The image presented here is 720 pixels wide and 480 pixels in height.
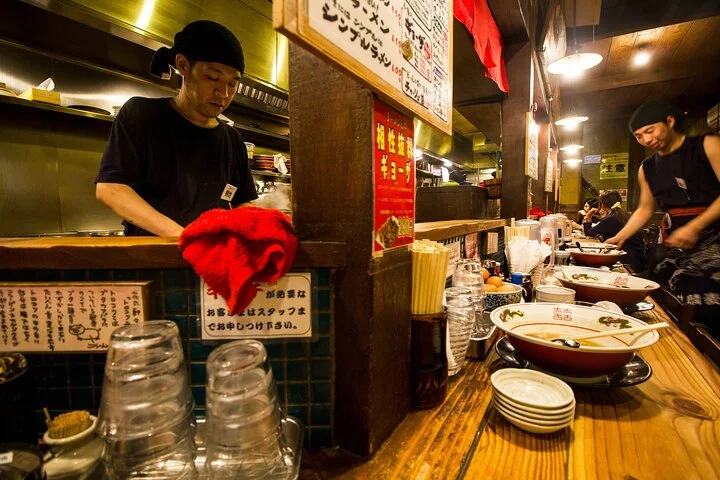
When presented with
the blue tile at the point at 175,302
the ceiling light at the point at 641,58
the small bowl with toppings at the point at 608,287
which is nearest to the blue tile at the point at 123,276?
the blue tile at the point at 175,302

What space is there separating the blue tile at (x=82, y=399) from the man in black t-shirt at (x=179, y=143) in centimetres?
83

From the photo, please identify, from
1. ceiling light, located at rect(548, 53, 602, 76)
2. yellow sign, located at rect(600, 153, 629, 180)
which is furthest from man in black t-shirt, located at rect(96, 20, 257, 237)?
yellow sign, located at rect(600, 153, 629, 180)

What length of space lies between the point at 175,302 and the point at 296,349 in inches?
14.0

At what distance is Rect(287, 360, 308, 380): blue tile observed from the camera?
937mm

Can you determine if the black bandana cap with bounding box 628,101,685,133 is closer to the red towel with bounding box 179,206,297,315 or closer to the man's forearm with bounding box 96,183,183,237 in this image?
the red towel with bounding box 179,206,297,315

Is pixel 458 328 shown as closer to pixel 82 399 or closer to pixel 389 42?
pixel 389 42

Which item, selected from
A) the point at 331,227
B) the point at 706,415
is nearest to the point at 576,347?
the point at 706,415

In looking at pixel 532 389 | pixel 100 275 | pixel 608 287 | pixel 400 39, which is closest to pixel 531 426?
pixel 532 389

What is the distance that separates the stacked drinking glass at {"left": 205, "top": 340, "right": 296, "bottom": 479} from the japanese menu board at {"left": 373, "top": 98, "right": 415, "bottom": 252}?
1.37ft

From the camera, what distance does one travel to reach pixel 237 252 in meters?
0.85

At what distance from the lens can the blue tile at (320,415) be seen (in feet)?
3.11

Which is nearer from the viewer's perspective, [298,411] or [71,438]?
[71,438]

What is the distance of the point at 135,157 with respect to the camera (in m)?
1.72

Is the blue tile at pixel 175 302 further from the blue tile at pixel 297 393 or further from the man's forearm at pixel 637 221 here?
the man's forearm at pixel 637 221
